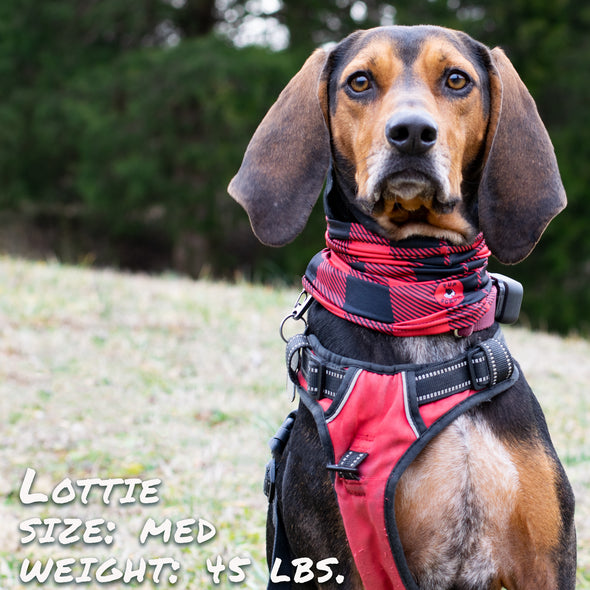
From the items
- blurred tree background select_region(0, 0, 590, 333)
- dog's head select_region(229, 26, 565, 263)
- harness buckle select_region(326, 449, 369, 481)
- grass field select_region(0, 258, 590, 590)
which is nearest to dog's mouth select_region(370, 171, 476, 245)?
dog's head select_region(229, 26, 565, 263)

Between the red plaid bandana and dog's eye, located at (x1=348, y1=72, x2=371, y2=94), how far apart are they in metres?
0.40

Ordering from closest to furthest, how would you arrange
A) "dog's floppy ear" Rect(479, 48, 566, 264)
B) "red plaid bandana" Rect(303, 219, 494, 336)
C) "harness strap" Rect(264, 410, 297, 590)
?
"red plaid bandana" Rect(303, 219, 494, 336) < "dog's floppy ear" Rect(479, 48, 566, 264) < "harness strap" Rect(264, 410, 297, 590)

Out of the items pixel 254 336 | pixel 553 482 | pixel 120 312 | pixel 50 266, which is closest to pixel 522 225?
pixel 553 482

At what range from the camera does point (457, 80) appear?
7.47ft

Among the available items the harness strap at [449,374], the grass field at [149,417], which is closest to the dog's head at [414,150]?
the harness strap at [449,374]

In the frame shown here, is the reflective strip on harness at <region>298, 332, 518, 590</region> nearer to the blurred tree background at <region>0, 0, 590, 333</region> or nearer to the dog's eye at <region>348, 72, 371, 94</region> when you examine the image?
the dog's eye at <region>348, 72, 371, 94</region>

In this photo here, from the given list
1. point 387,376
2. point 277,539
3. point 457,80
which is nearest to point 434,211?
point 457,80

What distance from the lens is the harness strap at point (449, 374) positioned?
2.08 m

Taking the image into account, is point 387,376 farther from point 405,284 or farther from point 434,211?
point 434,211

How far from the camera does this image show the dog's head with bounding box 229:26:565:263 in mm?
2189

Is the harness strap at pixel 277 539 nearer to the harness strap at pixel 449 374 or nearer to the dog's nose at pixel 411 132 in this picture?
the harness strap at pixel 449 374

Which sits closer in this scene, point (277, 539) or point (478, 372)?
point (478, 372)

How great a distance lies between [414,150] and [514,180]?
1.14 feet

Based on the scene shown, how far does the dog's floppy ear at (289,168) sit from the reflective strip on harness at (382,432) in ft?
1.70
